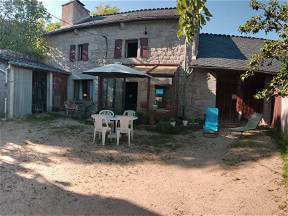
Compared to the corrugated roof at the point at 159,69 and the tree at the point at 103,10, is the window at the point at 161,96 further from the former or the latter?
the tree at the point at 103,10

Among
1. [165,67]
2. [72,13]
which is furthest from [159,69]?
[72,13]

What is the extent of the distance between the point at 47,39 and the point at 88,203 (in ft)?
55.9

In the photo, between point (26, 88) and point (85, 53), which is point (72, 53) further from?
point (26, 88)

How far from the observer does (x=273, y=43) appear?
17.3 ft

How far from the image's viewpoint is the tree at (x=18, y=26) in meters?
21.0

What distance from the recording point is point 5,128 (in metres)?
11.0

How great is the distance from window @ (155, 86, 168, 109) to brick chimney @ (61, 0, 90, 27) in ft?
28.1

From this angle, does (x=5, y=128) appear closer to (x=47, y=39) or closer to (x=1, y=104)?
(x=1, y=104)

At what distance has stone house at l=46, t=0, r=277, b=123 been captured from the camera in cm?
1427

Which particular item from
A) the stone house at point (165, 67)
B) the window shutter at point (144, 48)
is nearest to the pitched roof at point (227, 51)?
the stone house at point (165, 67)

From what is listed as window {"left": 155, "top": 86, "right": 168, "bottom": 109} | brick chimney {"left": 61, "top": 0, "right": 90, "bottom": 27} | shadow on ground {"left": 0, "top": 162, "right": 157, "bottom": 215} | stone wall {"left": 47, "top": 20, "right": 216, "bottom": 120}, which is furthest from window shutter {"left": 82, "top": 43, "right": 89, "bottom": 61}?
shadow on ground {"left": 0, "top": 162, "right": 157, "bottom": 215}

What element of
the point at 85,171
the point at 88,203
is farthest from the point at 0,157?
the point at 88,203

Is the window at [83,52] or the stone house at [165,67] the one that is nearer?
the stone house at [165,67]

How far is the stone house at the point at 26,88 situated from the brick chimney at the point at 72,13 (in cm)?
412
